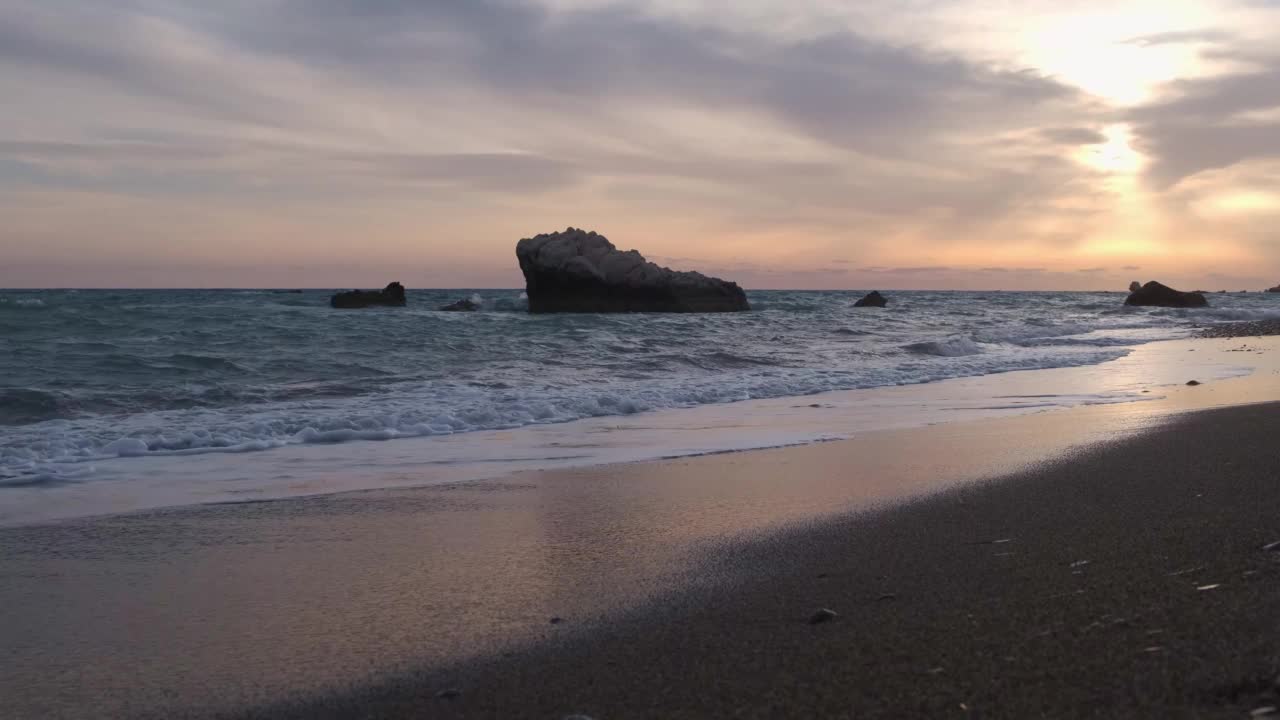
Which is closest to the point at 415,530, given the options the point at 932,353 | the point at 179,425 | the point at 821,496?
the point at 821,496

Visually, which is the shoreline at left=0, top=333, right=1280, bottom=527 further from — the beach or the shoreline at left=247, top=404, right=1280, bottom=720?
the shoreline at left=247, top=404, right=1280, bottom=720

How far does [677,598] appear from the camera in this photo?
412 centimetres

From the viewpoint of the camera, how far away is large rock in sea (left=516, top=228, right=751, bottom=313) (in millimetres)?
43906

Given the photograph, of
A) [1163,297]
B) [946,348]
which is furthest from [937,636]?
[1163,297]

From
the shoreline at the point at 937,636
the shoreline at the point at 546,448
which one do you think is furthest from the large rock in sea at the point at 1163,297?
the shoreline at the point at 937,636

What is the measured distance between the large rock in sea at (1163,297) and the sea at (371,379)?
3101 centimetres

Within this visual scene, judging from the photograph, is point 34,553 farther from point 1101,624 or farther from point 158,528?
point 1101,624

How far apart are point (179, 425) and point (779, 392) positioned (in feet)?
26.2

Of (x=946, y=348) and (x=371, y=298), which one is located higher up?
(x=371, y=298)

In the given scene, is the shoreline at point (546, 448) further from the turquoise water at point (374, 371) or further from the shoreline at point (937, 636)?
the shoreline at point (937, 636)

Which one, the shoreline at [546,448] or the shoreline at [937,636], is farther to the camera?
the shoreline at [546,448]

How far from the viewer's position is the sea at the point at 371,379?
9.04 metres

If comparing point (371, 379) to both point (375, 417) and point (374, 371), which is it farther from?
point (375, 417)

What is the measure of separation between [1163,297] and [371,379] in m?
54.1
